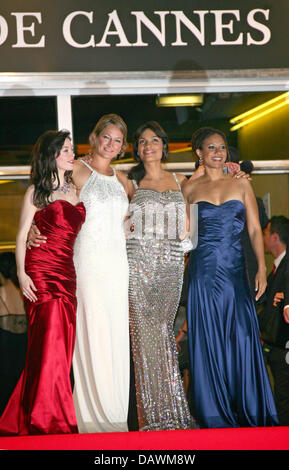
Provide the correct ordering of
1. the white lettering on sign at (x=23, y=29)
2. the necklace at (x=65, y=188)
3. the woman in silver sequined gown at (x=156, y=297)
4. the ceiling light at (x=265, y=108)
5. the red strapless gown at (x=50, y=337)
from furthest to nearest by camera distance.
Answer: the ceiling light at (x=265, y=108) < the white lettering on sign at (x=23, y=29) < the woman in silver sequined gown at (x=156, y=297) < the necklace at (x=65, y=188) < the red strapless gown at (x=50, y=337)

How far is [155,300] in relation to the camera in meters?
4.32

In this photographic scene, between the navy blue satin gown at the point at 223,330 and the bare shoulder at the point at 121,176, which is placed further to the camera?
the bare shoulder at the point at 121,176

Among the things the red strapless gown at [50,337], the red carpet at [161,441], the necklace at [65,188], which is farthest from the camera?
the necklace at [65,188]

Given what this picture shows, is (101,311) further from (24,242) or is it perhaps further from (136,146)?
(136,146)

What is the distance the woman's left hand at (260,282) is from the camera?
4359mm

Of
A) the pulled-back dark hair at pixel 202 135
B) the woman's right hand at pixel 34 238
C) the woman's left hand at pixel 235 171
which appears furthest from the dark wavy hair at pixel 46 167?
the woman's left hand at pixel 235 171

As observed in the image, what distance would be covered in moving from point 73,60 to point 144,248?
156 cm

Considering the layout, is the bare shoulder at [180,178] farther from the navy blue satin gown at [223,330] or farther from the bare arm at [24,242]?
the bare arm at [24,242]

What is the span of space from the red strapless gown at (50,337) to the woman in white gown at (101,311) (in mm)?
141

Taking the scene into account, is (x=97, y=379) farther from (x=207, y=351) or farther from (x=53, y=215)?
(x=53, y=215)

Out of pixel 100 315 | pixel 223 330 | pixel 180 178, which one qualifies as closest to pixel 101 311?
pixel 100 315

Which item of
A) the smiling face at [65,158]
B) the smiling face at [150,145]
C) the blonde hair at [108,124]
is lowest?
the smiling face at [65,158]

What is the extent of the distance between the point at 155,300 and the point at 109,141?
1129 mm

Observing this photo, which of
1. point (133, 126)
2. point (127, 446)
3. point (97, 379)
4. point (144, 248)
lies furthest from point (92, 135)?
point (127, 446)
